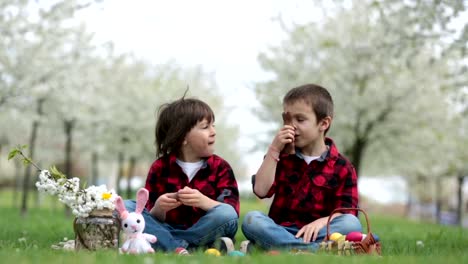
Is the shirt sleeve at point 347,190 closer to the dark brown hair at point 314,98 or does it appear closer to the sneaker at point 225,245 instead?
the dark brown hair at point 314,98

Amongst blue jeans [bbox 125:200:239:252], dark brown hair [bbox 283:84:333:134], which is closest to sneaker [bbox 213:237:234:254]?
blue jeans [bbox 125:200:239:252]

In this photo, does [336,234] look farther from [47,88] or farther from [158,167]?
[47,88]

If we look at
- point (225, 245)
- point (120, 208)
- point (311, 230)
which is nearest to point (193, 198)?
point (225, 245)

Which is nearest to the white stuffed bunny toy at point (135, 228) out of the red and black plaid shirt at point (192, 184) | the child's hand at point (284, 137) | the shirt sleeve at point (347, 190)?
the red and black plaid shirt at point (192, 184)

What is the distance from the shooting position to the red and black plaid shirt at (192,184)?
555 cm

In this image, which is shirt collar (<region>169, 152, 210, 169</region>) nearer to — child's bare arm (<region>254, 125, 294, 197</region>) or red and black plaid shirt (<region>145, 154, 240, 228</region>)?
red and black plaid shirt (<region>145, 154, 240, 228</region>)

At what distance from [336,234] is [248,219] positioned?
73 centimetres

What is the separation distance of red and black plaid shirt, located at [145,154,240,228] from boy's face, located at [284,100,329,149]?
2.19 feet

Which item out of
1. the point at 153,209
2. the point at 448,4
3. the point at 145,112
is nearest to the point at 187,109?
the point at 153,209

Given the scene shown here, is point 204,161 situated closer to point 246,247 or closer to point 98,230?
point 246,247

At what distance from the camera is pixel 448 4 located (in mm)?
8375

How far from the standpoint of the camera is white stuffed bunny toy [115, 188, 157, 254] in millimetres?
4758

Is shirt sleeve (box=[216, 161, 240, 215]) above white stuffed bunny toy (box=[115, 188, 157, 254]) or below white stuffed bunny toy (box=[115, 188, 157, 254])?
above

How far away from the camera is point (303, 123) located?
5.42 meters
